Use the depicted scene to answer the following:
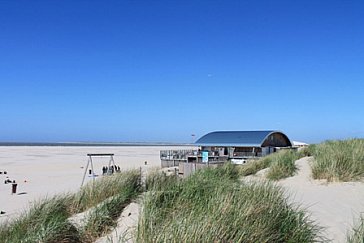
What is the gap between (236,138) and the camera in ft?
115

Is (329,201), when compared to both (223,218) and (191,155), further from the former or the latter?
(191,155)

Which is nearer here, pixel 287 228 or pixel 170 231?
pixel 170 231

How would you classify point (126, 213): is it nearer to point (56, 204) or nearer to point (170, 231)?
point (56, 204)

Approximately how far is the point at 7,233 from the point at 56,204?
161 cm

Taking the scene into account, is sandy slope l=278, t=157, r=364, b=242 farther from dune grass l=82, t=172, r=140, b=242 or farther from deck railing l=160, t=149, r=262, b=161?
deck railing l=160, t=149, r=262, b=161

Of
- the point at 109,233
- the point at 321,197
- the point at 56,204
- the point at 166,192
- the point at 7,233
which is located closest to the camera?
the point at 7,233

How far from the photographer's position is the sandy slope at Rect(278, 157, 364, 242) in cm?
634

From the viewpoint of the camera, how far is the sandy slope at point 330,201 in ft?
20.8

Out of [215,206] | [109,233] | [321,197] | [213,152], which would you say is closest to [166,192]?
[109,233]

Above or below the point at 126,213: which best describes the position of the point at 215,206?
above

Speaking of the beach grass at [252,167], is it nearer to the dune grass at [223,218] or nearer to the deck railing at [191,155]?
the dune grass at [223,218]

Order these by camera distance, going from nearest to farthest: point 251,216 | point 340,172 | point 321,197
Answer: point 251,216 → point 321,197 → point 340,172

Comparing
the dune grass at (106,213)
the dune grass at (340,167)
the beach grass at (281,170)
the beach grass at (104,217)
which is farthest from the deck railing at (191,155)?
the beach grass at (104,217)

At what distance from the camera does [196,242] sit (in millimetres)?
3932
